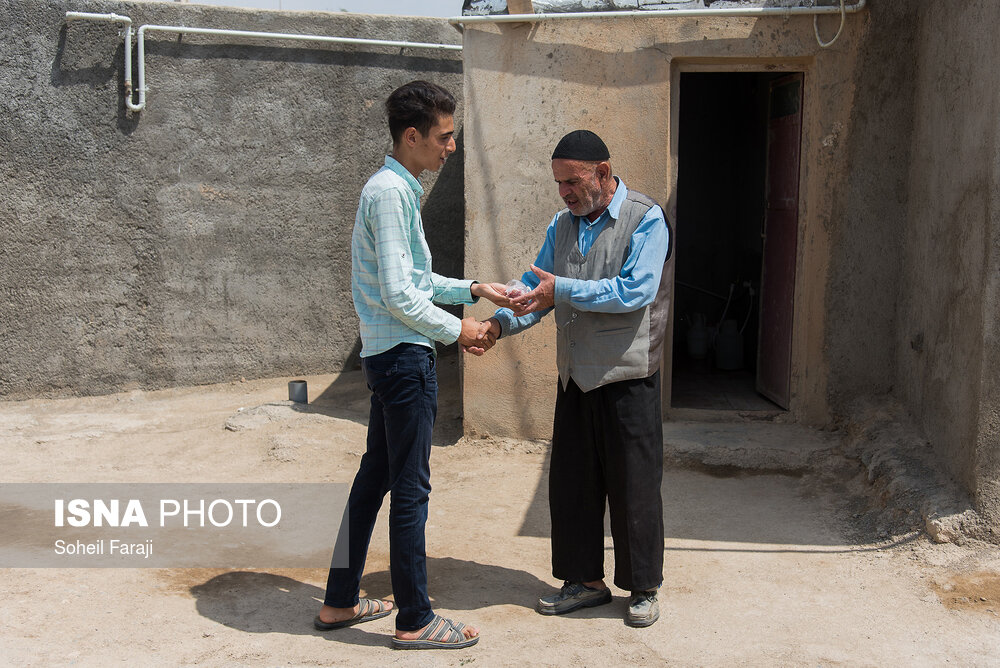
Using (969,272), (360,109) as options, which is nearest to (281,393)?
(360,109)

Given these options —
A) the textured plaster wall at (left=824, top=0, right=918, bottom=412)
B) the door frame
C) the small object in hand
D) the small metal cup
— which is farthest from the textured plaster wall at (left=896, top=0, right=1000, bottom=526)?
the small metal cup

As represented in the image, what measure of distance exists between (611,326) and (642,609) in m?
1.09

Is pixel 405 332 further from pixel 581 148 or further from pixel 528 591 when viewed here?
pixel 528 591

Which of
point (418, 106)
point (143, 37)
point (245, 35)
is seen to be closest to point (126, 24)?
point (143, 37)

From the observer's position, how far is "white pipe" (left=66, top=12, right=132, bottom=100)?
6875 mm

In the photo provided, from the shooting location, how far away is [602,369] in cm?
350

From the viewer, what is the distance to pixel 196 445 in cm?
606

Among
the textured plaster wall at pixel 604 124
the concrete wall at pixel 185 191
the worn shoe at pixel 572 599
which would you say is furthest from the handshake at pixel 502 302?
the concrete wall at pixel 185 191

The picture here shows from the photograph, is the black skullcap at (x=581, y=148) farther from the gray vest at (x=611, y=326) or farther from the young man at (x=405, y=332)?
the young man at (x=405, y=332)

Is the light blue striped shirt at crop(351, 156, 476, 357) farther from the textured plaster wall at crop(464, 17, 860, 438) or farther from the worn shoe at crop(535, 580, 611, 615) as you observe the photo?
the textured plaster wall at crop(464, 17, 860, 438)

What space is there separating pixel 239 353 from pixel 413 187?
4738 millimetres

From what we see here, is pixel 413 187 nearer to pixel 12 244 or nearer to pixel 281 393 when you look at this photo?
pixel 281 393

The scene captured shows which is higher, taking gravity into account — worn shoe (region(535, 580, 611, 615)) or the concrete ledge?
the concrete ledge

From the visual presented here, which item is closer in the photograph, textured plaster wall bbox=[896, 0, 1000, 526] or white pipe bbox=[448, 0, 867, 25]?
textured plaster wall bbox=[896, 0, 1000, 526]
